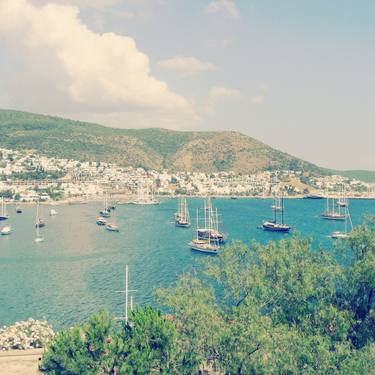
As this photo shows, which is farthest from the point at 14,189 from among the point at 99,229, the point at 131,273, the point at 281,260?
the point at 281,260

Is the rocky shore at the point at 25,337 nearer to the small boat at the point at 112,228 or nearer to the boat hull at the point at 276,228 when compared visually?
the small boat at the point at 112,228

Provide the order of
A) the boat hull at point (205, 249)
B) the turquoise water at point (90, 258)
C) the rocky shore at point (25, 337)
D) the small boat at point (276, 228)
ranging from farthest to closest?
the small boat at point (276, 228) < the boat hull at point (205, 249) < the turquoise water at point (90, 258) < the rocky shore at point (25, 337)

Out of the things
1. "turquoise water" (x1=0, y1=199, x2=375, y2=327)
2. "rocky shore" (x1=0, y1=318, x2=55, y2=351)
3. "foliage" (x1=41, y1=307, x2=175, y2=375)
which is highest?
"foliage" (x1=41, y1=307, x2=175, y2=375)

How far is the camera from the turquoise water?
50500mm

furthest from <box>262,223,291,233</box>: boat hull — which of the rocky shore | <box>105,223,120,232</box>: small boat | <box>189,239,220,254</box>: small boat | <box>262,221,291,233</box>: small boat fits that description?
the rocky shore

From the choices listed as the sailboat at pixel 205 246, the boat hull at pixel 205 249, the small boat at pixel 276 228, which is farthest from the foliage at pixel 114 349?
the small boat at pixel 276 228

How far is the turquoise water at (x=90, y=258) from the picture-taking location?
50.5 m

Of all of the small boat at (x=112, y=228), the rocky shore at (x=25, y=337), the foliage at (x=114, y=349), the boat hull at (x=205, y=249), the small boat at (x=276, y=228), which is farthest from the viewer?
the small boat at (x=112, y=228)

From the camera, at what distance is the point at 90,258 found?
250ft

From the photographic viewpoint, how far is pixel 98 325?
22219 mm

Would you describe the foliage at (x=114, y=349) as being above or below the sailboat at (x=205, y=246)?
above

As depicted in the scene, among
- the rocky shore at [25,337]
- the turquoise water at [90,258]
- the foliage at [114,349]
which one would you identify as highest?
the foliage at [114,349]

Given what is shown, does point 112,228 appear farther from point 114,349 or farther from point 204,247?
point 114,349

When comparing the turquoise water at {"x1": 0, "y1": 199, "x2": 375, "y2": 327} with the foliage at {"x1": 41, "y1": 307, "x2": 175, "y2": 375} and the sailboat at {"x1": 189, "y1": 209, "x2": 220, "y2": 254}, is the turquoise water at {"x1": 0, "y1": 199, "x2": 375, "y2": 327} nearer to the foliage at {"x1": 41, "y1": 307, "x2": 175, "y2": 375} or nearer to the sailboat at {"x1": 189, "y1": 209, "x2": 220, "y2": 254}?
the sailboat at {"x1": 189, "y1": 209, "x2": 220, "y2": 254}
